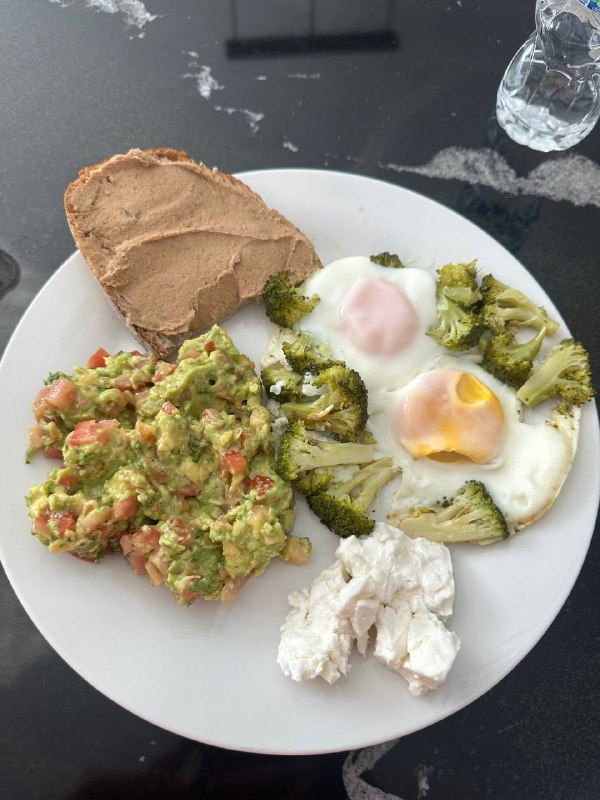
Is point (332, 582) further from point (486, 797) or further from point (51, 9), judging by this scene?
point (51, 9)

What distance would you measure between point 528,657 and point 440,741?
65 cm

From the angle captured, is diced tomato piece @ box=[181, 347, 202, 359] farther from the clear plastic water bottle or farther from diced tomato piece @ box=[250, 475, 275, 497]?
the clear plastic water bottle

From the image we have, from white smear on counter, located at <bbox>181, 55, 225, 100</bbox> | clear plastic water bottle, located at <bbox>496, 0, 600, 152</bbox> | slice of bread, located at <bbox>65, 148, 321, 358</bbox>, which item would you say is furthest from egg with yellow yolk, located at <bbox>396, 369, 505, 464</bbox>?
white smear on counter, located at <bbox>181, 55, 225, 100</bbox>

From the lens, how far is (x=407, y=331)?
3.58 metres

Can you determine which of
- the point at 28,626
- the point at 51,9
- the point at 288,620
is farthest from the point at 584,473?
the point at 51,9

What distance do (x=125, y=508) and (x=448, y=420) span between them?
1615 mm

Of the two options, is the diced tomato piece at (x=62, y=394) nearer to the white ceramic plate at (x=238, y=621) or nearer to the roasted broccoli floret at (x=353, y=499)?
the white ceramic plate at (x=238, y=621)

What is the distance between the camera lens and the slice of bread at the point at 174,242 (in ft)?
11.8

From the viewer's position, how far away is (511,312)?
11.9ft

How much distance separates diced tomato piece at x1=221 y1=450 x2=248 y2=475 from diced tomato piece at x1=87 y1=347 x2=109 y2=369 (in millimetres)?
885

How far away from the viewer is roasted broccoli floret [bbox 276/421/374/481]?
3.24 metres

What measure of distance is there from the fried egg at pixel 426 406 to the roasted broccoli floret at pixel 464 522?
8cm

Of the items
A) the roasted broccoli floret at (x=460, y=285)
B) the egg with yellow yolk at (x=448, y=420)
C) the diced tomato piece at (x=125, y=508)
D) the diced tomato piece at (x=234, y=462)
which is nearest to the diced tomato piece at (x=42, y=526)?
the diced tomato piece at (x=125, y=508)

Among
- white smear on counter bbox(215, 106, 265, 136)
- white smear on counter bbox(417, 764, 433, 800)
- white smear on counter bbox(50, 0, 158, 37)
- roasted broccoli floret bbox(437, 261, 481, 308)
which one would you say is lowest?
white smear on counter bbox(417, 764, 433, 800)
